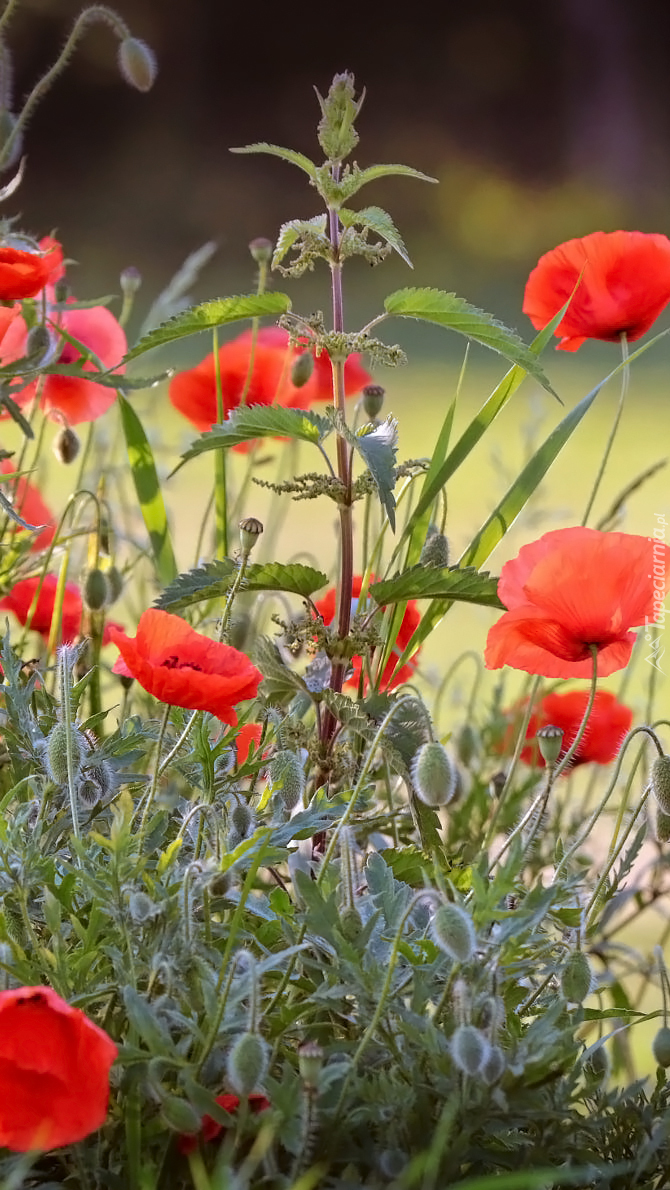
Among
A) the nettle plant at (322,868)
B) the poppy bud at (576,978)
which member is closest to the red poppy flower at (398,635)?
the nettle plant at (322,868)

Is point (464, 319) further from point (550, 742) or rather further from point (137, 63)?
point (137, 63)

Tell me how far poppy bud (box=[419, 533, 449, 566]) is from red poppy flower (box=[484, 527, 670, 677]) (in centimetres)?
7

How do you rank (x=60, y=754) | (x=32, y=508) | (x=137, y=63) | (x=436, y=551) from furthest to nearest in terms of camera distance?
1. (x=32, y=508)
2. (x=137, y=63)
3. (x=436, y=551)
4. (x=60, y=754)

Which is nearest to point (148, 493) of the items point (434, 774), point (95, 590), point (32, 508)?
point (95, 590)

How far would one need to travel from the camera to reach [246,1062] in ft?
0.95

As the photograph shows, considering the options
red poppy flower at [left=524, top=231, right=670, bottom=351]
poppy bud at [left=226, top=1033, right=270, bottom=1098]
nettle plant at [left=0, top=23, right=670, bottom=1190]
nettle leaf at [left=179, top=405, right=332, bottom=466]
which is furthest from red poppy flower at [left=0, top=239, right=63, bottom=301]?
poppy bud at [left=226, top=1033, right=270, bottom=1098]

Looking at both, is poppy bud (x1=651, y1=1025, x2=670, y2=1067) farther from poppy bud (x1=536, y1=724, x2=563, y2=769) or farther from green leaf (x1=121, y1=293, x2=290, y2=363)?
green leaf (x1=121, y1=293, x2=290, y2=363)

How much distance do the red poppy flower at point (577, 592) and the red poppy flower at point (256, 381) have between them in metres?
0.25

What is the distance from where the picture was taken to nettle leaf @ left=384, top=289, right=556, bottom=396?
439 millimetres

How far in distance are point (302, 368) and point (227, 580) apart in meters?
0.19

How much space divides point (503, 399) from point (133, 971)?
30 centimetres

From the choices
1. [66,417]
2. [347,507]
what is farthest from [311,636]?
[66,417]

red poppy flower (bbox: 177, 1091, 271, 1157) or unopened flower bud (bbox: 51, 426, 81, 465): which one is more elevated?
unopened flower bud (bbox: 51, 426, 81, 465)

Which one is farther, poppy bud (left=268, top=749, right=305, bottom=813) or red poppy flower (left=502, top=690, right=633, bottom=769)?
red poppy flower (left=502, top=690, right=633, bottom=769)
